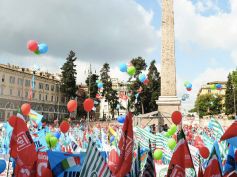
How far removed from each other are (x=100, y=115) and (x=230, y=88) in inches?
1499

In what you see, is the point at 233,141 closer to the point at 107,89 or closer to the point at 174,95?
the point at 174,95

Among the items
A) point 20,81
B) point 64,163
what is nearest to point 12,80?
point 20,81

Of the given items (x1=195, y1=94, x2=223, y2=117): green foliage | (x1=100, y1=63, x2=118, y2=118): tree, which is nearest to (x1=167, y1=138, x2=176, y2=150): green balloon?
(x1=100, y1=63, x2=118, y2=118): tree

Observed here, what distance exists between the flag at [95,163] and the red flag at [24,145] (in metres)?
1.16

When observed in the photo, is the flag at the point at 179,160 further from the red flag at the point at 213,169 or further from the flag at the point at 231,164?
the flag at the point at 231,164

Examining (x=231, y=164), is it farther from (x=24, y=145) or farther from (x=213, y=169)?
(x=24, y=145)

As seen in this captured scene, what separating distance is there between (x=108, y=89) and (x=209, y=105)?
2944 centimetres

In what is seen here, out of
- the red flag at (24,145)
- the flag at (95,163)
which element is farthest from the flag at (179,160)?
the red flag at (24,145)

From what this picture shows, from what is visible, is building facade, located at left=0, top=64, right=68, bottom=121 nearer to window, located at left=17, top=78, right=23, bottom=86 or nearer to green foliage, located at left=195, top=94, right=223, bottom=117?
window, located at left=17, top=78, right=23, bottom=86

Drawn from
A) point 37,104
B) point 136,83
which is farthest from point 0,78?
point 136,83

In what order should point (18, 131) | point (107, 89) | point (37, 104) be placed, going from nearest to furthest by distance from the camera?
point (18, 131), point (107, 89), point (37, 104)

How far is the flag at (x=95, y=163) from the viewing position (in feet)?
12.5

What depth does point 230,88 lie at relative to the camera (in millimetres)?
62000

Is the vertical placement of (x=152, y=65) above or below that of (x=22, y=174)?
above
